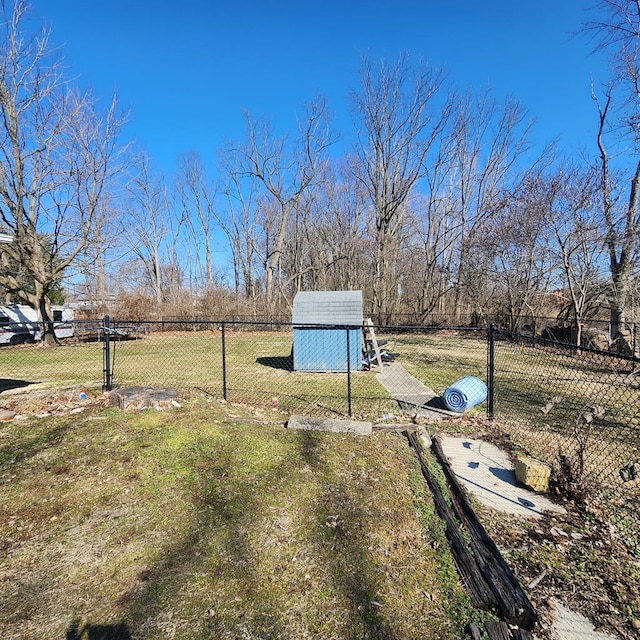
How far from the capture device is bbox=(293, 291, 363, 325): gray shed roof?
9.05 m

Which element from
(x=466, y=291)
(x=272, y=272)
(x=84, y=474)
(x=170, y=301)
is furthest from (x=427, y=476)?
(x=272, y=272)

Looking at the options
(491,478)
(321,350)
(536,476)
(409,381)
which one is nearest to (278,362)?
(321,350)

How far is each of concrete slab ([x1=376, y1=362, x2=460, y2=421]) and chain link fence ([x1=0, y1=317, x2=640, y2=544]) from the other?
3 centimetres

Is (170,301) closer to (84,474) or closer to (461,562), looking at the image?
(84,474)

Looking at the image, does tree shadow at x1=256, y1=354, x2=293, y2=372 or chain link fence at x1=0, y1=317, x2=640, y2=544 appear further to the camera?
tree shadow at x1=256, y1=354, x2=293, y2=372

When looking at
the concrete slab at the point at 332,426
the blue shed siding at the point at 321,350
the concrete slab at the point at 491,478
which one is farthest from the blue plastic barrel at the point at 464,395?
the blue shed siding at the point at 321,350

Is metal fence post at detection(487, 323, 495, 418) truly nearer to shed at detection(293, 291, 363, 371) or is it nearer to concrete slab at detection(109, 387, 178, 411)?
shed at detection(293, 291, 363, 371)

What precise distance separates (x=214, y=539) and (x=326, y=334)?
6984mm

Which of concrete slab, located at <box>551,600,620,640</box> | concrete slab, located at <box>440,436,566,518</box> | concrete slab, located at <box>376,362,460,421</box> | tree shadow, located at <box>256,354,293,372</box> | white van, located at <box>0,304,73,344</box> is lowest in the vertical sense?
concrete slab, located at <box>551,600,620,640</box>

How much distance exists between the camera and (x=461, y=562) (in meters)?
2.30

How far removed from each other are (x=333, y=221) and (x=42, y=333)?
22.0 metres

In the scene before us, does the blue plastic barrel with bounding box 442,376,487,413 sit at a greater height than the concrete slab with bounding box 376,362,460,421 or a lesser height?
greater

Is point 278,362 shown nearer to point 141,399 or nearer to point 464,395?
point 141,399

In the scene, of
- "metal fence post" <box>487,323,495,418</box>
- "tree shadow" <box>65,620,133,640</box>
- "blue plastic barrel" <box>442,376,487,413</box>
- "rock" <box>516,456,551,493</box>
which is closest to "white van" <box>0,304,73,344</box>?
"blue plastic barrel" <box>442,376,487,413</box>
